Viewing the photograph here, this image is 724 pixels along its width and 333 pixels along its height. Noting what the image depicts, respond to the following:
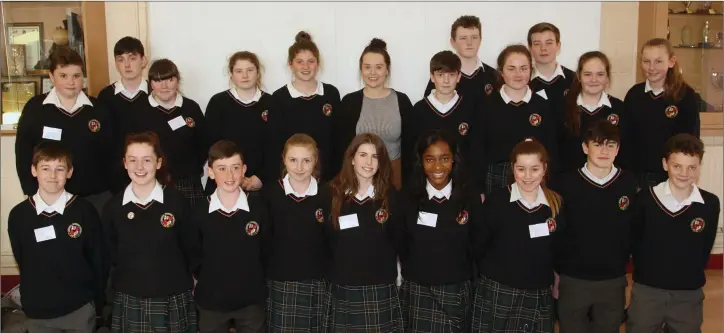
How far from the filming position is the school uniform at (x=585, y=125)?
3451 mm

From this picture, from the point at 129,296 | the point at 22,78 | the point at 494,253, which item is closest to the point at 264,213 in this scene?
the point at 129,296

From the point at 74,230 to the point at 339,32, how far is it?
2.21 metres

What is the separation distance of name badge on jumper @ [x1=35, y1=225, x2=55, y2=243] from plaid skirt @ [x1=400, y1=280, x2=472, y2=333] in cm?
163

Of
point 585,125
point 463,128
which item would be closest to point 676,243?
point 585,125

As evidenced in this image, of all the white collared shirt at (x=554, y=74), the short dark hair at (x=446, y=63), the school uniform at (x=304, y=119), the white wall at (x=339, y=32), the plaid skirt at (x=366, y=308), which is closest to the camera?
the plaid skirt at (x=366, y=308)

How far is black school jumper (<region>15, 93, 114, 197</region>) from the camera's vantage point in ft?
11.0

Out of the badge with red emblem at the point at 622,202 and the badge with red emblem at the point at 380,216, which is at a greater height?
the badge with red emblem at the point at 622,202

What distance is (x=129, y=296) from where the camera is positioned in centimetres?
293

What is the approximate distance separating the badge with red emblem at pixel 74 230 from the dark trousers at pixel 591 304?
2237mm

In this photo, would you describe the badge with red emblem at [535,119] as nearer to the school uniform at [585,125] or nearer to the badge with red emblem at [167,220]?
the school uniform at [585,125]

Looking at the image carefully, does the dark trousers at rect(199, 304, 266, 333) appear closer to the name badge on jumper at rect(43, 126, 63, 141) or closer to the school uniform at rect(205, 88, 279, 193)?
the school uniform at rect(205, 88, 279, 193)

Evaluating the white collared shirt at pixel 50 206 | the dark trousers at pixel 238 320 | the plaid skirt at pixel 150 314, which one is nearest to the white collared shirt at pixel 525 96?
the dark trousers at pixel 238 320

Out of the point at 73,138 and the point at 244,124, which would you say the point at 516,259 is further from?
the point at 73,138

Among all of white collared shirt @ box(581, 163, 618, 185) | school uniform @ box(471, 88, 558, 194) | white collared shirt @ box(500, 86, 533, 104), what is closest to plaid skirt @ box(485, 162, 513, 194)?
school uniform @ box(471, 88, 558, 194)
